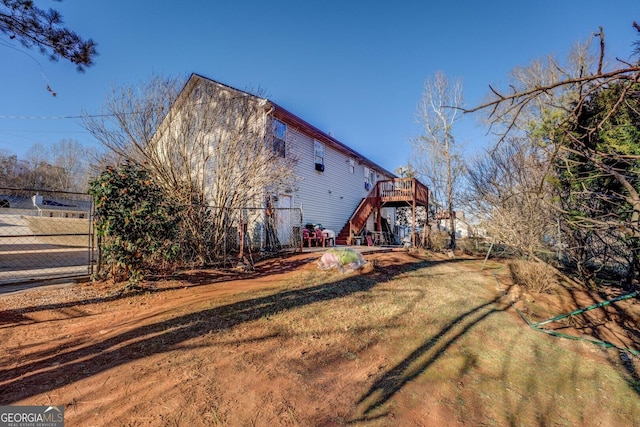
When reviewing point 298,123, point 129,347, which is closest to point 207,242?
point 129,347

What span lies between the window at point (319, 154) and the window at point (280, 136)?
244 cm

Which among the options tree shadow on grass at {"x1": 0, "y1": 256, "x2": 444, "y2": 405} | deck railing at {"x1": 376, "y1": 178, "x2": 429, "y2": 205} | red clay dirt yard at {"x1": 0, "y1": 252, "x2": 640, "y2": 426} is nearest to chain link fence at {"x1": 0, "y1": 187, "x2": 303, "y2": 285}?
red clay dirt yard at {"x1": 0, "y1": 252, "x2": 640, "y2": 426}

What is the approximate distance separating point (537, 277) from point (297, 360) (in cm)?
684

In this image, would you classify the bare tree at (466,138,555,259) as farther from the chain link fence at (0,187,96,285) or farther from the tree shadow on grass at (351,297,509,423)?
the chain link fence at (0,187,96,285)

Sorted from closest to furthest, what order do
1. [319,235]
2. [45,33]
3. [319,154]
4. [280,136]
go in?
[45,33]
[280,136]
[319,235]
[319,154]

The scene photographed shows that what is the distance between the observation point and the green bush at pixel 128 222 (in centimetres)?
516

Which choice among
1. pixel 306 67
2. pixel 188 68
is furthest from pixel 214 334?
pixel 306 67

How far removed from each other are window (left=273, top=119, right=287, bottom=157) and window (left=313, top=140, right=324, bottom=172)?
244cm

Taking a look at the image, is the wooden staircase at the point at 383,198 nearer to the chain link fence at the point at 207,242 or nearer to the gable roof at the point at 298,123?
the gable roof at the point at 298,123

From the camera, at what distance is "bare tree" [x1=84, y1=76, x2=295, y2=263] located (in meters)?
8.09

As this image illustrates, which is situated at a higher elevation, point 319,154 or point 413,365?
point 319,154

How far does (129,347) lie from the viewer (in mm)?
3262

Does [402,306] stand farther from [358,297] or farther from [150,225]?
[150,225]

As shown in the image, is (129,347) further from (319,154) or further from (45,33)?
(319,154)
